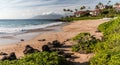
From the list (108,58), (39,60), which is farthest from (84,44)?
(108,58)

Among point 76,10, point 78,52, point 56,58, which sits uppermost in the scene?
point 56,58

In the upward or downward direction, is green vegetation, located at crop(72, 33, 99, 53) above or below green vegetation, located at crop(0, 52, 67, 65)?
below

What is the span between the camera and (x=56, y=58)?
13.6 meters

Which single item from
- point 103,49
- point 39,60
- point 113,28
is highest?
point 39,60

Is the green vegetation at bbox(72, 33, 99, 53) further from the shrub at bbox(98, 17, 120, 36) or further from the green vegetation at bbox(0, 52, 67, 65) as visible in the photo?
the green vegetation at bbox(0, 52, 67, 65)

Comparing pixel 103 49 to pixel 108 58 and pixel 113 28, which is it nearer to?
pixel 108 58

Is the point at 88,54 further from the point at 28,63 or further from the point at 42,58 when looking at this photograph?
the point at 28,63

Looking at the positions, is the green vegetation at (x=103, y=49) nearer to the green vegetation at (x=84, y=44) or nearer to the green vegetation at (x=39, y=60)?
the green vegetation at (x=84, y=44)

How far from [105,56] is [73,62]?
436 centimetres

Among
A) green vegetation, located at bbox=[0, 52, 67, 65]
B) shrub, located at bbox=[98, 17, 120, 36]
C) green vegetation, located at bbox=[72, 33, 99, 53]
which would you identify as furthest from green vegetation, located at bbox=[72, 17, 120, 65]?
green vegetation, located at bbox=[0, 52, 67, 65]

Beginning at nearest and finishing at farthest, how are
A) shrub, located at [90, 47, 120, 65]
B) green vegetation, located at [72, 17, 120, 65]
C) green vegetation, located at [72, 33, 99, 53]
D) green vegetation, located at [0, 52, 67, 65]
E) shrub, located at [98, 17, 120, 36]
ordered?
shrub, located at [90, 47, 120, 65] → green vegetation, located at [72, 17, 120, 65] → green vegetation, located at [0, 52, 67, 65] → shrub, located at [98, 17, 120, 36] → green vegetation, located at [72, 33, 99, 53]

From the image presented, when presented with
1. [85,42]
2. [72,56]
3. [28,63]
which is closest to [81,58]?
[72,56]

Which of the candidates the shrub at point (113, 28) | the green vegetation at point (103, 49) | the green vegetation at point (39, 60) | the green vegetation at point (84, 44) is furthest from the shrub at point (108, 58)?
the green vegetation at point (84, 44)

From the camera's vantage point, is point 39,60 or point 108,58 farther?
point 39,60
